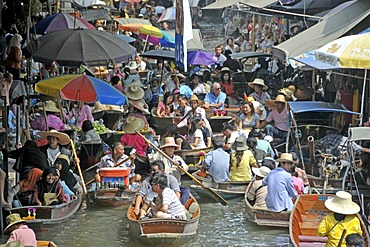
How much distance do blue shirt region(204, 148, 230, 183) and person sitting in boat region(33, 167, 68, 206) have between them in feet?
9.31

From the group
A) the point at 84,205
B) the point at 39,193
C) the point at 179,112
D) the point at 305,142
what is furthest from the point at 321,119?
the point at 39,193

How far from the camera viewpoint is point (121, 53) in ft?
46.2

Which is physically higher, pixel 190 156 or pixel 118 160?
pixel 118 160

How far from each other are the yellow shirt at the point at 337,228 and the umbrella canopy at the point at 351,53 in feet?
8.56

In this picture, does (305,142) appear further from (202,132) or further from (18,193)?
(18,193)

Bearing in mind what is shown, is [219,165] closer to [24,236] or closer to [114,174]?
[114,174]

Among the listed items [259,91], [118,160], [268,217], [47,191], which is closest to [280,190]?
[268,217]

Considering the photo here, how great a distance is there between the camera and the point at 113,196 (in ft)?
42.0

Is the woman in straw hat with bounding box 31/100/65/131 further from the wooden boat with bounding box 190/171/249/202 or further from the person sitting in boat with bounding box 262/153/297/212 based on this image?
the person sitting in boat with bounding box 262/153/297/212

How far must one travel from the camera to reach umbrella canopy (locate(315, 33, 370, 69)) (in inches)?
Result: 413

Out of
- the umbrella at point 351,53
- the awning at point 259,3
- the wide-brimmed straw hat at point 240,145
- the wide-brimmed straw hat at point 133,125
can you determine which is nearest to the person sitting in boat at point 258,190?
the wide-brimmed straw hat at point 240,145

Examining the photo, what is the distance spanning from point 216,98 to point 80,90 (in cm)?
624

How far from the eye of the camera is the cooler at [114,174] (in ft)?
42.1

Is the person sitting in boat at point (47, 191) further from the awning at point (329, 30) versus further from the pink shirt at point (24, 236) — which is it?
the awning at point (329, 30)
